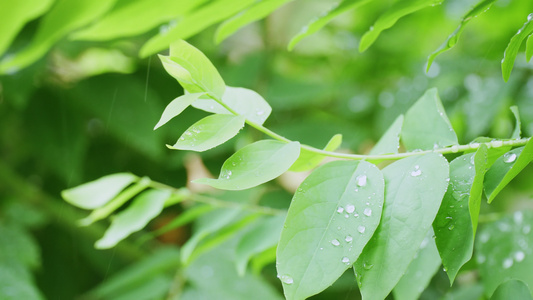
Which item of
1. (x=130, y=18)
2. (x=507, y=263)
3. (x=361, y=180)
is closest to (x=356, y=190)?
(x=361, y=180)

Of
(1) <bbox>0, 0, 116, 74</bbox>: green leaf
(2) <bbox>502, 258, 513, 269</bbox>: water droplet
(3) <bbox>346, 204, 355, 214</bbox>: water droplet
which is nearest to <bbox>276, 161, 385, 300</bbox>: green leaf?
(3) <bbox>346, 204, 355, 214</bbox>: water droplet

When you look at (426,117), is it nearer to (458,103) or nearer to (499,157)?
(499,157)

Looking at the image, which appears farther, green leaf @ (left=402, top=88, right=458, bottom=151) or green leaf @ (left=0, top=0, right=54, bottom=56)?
green leaf @ (left=0, top=0, right=54, bottom=56)

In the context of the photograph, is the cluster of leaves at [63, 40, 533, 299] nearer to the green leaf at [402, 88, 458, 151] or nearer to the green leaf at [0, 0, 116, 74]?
the green leaf at [402, 88, 458, 151]

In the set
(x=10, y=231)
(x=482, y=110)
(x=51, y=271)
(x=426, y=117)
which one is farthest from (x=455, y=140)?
(x=51, y=271)

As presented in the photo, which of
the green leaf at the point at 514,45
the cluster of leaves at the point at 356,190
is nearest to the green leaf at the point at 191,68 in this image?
the cluster of leaves at the point at 356,190

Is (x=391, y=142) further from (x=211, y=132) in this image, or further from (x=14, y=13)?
(x=14, y=13)
